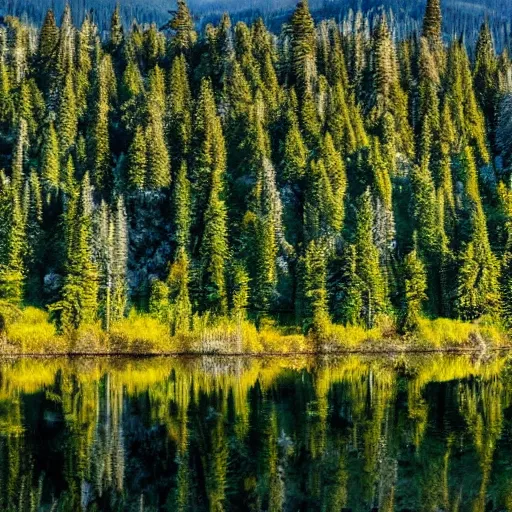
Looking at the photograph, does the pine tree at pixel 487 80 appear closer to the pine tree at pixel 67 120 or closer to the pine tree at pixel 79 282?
the pine tree at pixel 67 120

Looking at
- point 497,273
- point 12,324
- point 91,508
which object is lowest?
point 91,508

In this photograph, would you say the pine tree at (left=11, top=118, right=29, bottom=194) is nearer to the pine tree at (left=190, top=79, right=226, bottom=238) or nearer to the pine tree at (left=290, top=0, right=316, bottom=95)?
the pine tree at (left=190, top=79, right=226, bottom=238)

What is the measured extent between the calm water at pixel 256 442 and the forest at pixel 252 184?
111 feet

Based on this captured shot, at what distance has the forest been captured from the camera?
4783 inches

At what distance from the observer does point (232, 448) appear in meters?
49.1

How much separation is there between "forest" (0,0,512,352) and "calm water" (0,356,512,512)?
33721 mm

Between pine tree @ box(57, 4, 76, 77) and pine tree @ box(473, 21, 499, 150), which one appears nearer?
pine tree @ box(57, 4, 76, 77)

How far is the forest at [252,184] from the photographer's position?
122 m

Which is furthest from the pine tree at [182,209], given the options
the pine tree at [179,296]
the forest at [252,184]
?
the pine tree at [179,296]

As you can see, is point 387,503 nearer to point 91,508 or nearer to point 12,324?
point 91,508

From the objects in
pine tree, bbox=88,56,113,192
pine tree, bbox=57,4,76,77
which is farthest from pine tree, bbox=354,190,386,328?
pine tree, bbox=57,4,76,77

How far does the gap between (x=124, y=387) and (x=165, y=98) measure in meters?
99.6

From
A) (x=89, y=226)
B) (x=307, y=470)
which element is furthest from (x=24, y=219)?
(x=307, y=470)

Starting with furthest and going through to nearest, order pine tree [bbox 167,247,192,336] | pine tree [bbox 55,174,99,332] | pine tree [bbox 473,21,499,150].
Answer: pine tree [bbox 473,21,499,150] → pine tree [bbox 167,247,192,336] → pine tree [bbox 55,174,99,332]
